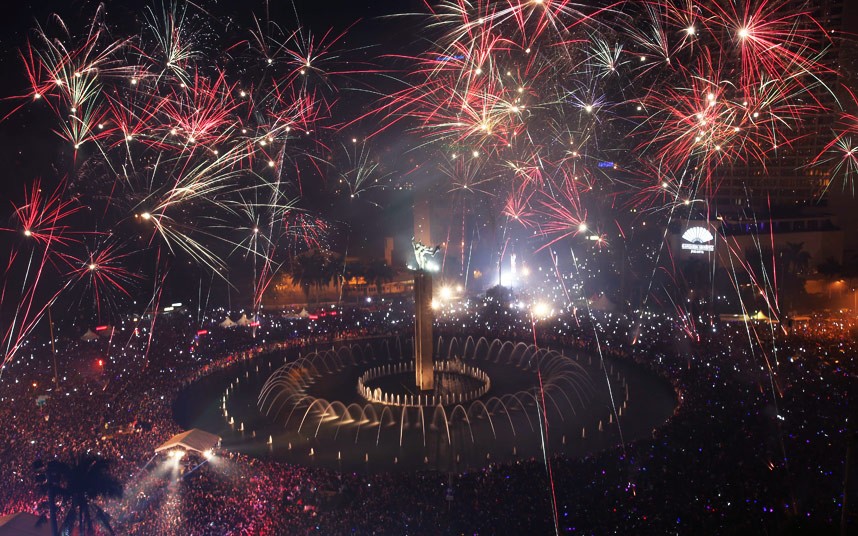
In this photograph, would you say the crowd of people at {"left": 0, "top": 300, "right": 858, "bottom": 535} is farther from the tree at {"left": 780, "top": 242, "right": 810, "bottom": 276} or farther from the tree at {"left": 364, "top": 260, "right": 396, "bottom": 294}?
the tree at {"left": 364, "top": 260, "right": 396, "bottom": 294}

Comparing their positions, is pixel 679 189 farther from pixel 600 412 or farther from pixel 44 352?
pixel 44 352

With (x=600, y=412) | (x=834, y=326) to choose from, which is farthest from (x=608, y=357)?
(x=834, y=326)

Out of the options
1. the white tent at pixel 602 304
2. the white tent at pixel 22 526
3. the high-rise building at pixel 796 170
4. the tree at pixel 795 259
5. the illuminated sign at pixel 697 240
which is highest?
the high-rise building at pixel 796 170

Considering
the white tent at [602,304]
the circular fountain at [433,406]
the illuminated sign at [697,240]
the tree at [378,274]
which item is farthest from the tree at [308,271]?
the illuminated sign at [697,240]

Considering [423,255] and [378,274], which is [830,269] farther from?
[378,274]

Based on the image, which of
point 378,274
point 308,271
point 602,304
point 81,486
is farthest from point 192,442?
point 378,274

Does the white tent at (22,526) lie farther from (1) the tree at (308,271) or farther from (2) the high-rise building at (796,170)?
(2) the high-rise building at (796,170)

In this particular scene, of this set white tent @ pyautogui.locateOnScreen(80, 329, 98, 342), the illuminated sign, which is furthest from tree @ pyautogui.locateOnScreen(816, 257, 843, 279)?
white tent @ pyautogui.locateOnScreen(80, 329, 98, 342)
